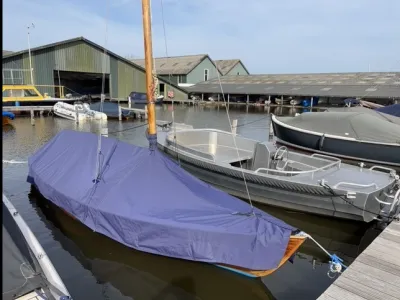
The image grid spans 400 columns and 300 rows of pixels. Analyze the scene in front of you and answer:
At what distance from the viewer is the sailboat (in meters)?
5.09

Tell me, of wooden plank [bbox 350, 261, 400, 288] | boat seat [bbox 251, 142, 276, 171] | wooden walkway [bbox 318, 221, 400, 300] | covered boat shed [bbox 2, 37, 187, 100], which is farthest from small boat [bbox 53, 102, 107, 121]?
wooden plank [bbox 350, 261, 400, 288]

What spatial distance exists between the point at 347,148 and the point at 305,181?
6.20 meters

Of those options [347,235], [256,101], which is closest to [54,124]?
[347,235]

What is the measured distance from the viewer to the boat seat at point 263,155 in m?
9.91

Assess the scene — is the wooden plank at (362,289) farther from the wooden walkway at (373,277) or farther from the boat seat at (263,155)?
the boat seat at (263,155)

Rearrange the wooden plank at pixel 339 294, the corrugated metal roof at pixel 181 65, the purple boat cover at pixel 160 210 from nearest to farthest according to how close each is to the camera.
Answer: the wooden plank at pixel 339 294, the purple boat cover at pixel 160 210, the corrugated metal roof at pixel 181 65

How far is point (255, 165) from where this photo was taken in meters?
10.2

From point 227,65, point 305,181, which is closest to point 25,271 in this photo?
point 305,181

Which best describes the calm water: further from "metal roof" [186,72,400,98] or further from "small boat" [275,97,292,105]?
"small boat" [275,97,292,105]

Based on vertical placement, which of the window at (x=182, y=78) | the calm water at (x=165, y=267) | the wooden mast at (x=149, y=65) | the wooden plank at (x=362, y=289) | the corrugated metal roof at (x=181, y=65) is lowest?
the calm water at (x=165, y=267)

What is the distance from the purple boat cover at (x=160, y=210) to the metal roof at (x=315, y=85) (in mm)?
36081

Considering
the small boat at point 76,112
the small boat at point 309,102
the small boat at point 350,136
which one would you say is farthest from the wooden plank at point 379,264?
the small boat at point 309,102

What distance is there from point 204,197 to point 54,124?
21440 mm

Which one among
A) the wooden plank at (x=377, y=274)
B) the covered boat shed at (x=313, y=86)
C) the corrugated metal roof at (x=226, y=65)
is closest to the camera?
the wooden plank at (x=377, y=274)
